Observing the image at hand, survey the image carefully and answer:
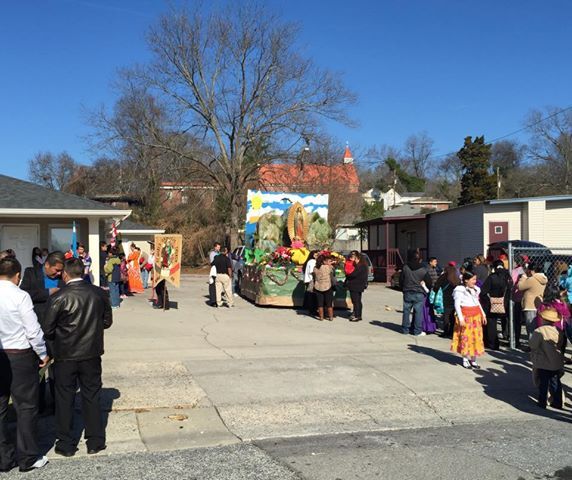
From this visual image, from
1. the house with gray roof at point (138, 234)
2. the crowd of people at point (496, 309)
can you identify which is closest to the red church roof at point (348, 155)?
the house with gray roof at point (138, 234)

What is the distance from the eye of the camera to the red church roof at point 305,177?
38.4 metres

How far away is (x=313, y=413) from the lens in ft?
21.7

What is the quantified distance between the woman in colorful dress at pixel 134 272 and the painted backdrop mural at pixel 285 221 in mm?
4054

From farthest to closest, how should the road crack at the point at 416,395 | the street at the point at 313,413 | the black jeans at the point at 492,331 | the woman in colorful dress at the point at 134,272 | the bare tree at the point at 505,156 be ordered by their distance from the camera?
the bare tree at the point at 505,156 < the woman in colorful dress at the point at 134,272 < the black jeans at the point at 492,331 < the road crack at the point at 416,395 < the street at the point at 313,413

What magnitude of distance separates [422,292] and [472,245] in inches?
540

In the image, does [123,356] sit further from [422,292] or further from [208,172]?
[208,172]

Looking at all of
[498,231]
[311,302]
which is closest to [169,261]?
[311,302]

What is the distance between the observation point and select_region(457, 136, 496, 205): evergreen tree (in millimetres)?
48188

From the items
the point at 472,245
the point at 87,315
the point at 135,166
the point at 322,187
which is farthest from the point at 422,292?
the point at 135,166

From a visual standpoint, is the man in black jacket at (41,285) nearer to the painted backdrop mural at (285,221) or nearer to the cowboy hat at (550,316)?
the cowboy hat at (550,316)

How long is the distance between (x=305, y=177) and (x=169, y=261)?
Result: 1148 inches

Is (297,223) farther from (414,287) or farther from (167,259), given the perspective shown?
(414,287)

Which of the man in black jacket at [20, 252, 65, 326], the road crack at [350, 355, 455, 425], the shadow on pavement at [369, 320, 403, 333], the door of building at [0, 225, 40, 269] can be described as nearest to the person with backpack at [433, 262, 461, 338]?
the shadow on pavement at [369, 320, 403, 333]

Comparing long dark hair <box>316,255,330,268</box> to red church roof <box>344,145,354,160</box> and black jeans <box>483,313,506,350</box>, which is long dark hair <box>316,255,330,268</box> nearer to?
black jeans <box>483,313,506,350</box>
